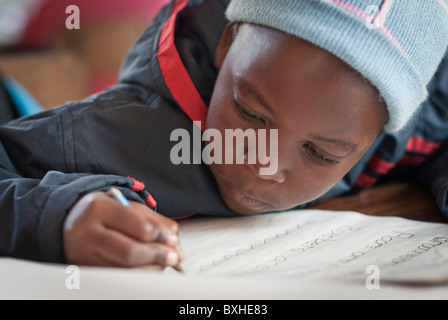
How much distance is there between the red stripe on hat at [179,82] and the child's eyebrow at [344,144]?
16 centimetres

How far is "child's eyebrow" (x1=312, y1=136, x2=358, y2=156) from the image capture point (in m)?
0.48

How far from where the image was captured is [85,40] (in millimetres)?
1709

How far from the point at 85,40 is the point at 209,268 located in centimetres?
145

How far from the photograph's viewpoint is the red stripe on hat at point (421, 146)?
766mm

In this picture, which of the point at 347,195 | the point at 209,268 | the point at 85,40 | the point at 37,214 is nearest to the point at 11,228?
the point at 37,214

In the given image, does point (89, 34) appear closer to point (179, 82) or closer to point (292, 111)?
point (179, 82)

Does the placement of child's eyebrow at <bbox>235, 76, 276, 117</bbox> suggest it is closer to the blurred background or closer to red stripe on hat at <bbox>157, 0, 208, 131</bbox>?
red stripe on hat at <bbox>157, 0, 208, 131</bbox>

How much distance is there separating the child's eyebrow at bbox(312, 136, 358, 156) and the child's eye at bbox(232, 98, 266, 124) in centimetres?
6

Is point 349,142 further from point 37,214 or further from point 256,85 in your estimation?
point 37,214

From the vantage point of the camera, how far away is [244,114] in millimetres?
509

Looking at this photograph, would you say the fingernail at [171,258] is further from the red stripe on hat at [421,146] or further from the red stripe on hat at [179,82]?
the red stripe on hat at [421,146]

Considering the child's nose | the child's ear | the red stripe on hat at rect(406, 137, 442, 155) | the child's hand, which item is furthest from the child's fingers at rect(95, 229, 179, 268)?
the red stripe on hat at rect(406, 137, 442, 155)

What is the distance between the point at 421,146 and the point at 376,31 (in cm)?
36

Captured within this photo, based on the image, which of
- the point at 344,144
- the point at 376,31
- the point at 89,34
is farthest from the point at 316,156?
the point at 89,34
